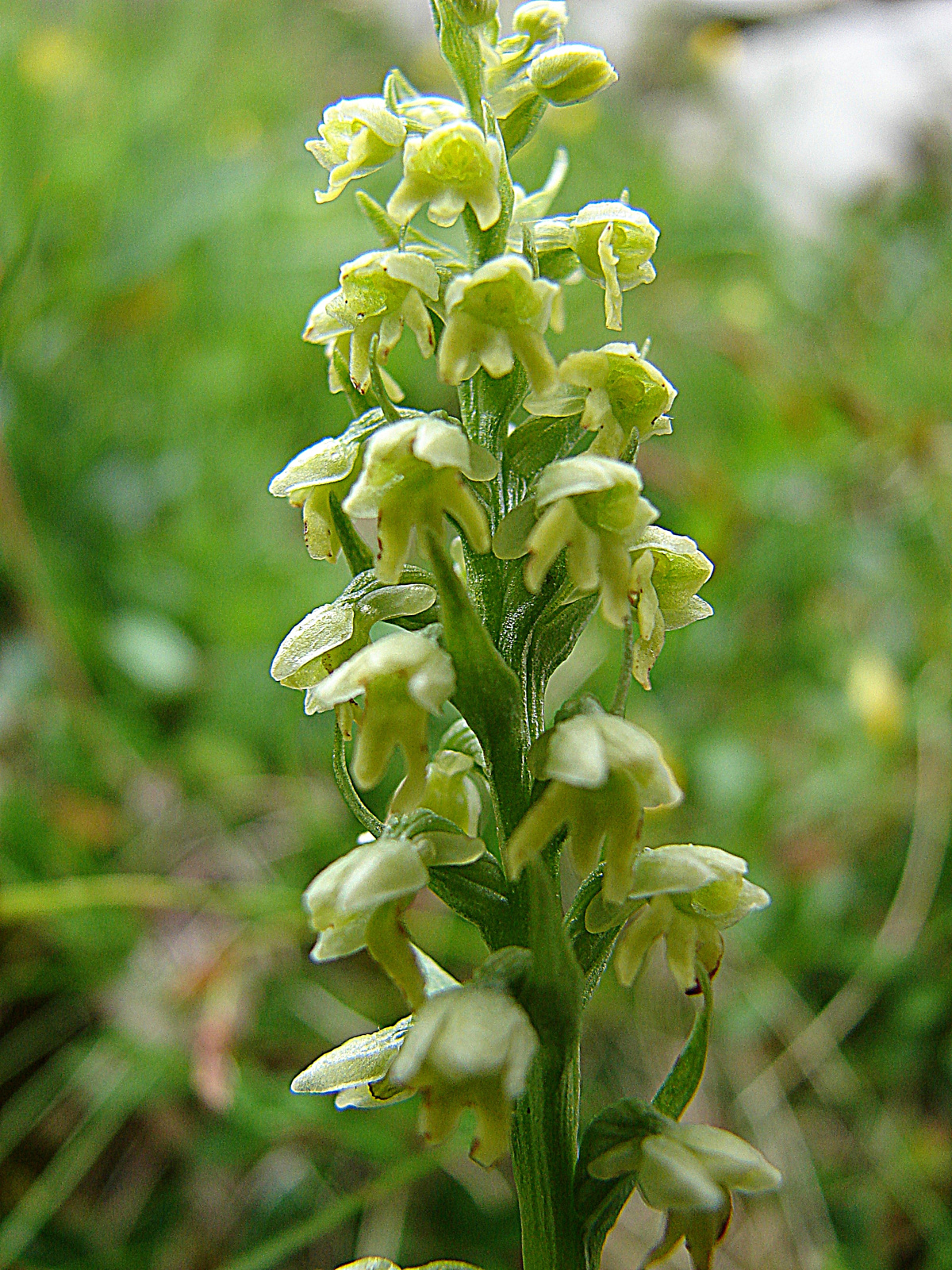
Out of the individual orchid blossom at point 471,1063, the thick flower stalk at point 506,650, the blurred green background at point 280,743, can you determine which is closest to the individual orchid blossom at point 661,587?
the thick flower stalk at point 506,650

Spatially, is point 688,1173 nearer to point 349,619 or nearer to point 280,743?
point 349,619

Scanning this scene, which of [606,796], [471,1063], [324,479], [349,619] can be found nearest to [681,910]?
[606,796]

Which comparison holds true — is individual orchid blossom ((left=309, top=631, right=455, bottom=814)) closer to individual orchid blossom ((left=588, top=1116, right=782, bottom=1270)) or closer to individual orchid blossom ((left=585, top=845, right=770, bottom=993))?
individual orchid blossom ((left=585, top=845, right=770, bottom=993))

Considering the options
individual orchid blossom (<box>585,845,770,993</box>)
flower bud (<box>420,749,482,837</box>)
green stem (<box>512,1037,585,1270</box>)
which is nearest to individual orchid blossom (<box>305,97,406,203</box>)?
flower bud (<box>420,749,482,837</box>)

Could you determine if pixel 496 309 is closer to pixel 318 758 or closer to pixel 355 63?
pixel 318 758

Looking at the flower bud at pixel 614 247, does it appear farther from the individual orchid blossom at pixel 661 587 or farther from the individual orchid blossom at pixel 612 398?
the individual orchid blossom at pixel 661 587

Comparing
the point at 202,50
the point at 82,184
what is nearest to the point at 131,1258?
the point at 82,184
